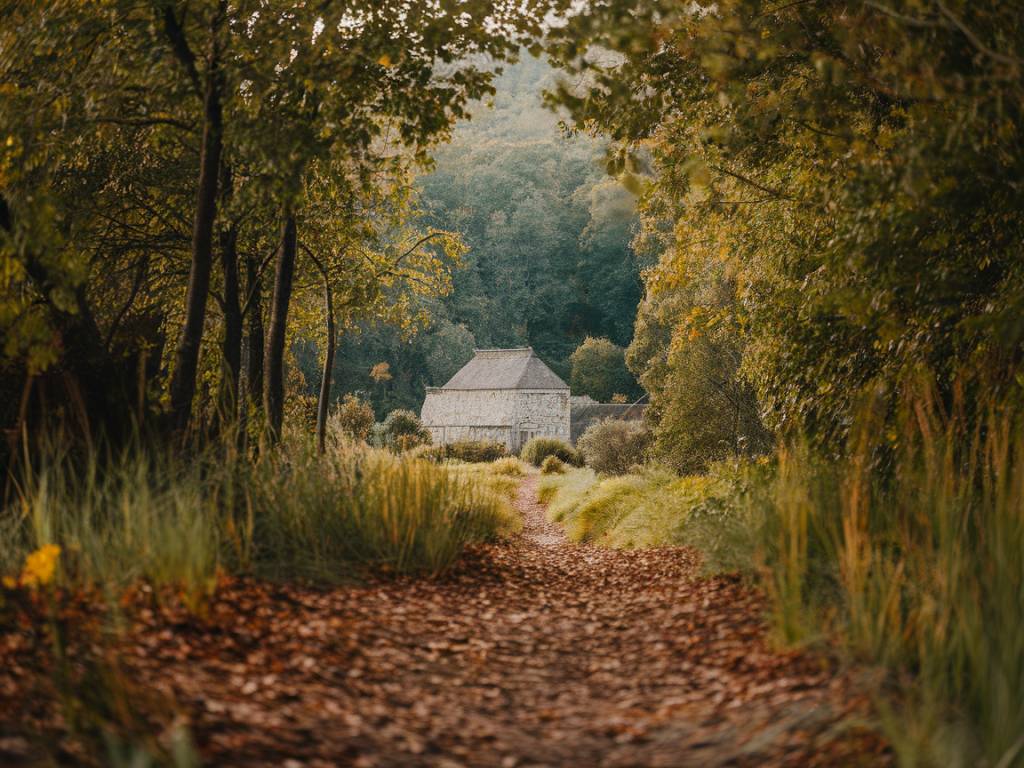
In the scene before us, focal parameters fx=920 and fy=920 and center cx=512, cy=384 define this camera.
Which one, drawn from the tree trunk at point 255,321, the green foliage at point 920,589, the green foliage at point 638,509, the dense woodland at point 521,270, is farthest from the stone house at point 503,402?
the green foliage at point 920,589

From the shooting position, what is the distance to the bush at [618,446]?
2488 centimetres

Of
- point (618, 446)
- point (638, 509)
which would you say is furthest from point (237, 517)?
point (618, 446)

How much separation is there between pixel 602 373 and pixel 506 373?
8899mm

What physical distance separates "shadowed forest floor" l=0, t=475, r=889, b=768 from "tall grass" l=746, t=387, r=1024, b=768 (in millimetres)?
217

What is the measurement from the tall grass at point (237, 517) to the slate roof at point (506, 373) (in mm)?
34925

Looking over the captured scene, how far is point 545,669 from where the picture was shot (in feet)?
15.4

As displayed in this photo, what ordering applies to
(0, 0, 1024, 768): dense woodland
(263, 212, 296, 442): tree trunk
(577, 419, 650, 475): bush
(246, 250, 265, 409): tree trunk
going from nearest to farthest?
(0, 0, 1024, 768): dense woodland
(263, 212, 296, 442): tree trunk
(246, 250, 265, 409): tree trunk
(577, 419, 650, 475): bush

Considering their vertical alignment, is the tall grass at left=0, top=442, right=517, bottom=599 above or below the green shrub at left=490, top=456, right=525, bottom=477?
above

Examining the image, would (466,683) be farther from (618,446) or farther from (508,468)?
(618,446)

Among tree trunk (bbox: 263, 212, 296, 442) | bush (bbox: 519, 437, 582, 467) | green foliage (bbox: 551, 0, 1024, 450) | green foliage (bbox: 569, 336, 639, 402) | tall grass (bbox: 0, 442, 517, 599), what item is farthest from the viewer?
green foliage (bbox: 569, 336, 639, 402)

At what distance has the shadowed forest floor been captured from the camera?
306 cm

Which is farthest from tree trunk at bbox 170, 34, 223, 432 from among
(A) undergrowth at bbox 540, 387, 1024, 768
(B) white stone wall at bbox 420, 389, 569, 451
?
(B) white stone wall at bbox 420, 389, 569, 451

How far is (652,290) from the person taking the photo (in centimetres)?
976

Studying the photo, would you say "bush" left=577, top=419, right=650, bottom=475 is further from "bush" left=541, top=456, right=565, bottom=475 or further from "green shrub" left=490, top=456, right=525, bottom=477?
"green shrub" left=490, top=456, right=525, bottom=477
